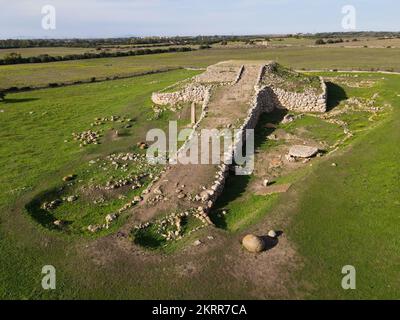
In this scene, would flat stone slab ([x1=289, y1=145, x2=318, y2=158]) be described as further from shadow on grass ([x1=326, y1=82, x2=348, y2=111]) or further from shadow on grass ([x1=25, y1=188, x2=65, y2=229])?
shadow on grass ([x1=25, y1=188, x2=65, y2=229])

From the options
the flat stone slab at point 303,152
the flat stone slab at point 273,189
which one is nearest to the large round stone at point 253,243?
the flat stone slab at point 273,189

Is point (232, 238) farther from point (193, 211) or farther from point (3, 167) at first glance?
point (3, 167)

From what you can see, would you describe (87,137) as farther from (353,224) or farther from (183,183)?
(353,224)

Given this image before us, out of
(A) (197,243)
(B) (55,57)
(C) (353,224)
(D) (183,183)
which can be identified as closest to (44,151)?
(D) (183,183)

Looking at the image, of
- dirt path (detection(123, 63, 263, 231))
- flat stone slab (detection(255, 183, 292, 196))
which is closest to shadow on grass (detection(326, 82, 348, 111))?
dirt path (detection(123, 63, 263, 231))
